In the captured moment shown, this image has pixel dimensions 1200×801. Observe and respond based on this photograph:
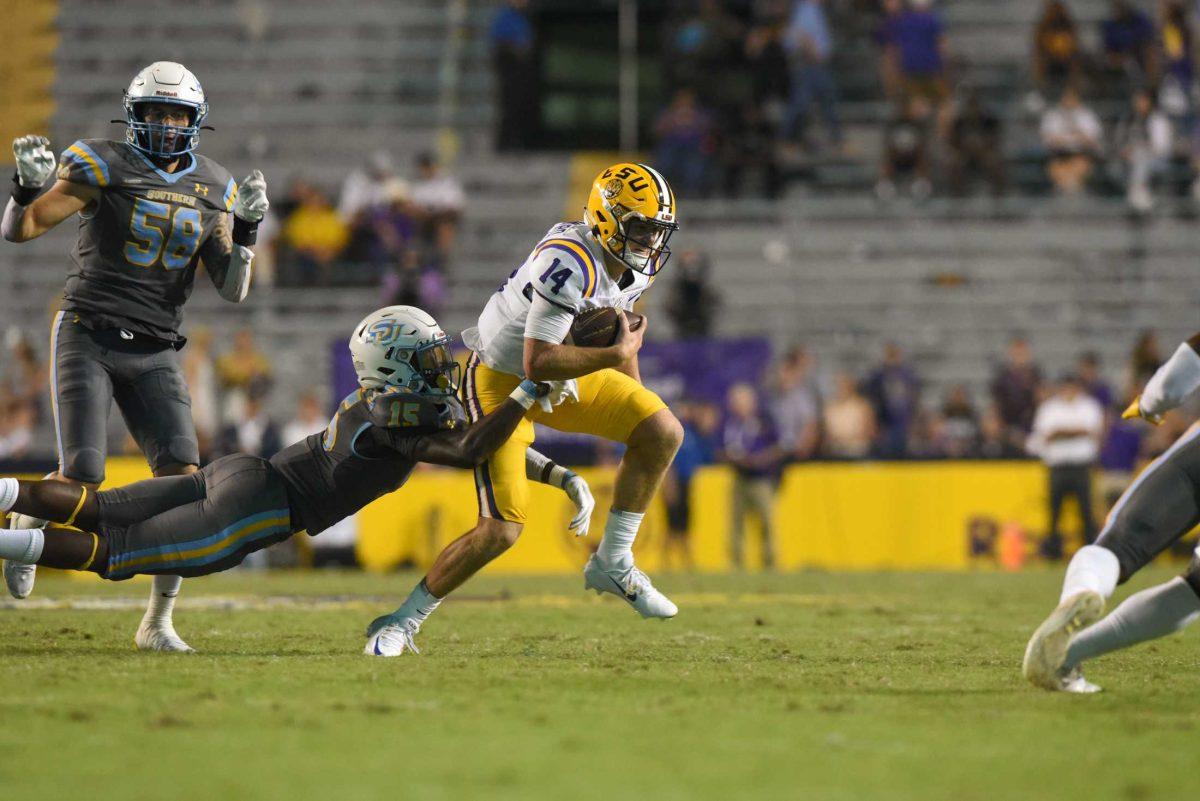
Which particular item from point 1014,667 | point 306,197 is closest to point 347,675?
point 1014,667

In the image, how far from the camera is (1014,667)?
645cm

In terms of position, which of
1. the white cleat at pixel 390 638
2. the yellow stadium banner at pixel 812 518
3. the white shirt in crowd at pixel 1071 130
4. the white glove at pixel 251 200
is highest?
the white shirt in crowd at pixel 1071 130

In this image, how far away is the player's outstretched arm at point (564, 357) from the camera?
6590mm

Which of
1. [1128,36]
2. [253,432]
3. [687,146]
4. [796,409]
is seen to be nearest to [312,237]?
[253,432]

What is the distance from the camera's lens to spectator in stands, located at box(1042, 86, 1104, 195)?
17.8m

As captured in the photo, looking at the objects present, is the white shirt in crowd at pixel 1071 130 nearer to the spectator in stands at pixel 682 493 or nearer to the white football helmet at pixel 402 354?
the spectator in stands at pixel 682 493

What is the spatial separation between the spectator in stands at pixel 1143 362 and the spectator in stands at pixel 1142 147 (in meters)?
2.45

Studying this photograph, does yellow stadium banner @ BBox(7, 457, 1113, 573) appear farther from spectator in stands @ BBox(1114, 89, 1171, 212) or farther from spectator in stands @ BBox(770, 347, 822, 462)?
spectator in stands @ BBox(1114, 89, 1171, 212)

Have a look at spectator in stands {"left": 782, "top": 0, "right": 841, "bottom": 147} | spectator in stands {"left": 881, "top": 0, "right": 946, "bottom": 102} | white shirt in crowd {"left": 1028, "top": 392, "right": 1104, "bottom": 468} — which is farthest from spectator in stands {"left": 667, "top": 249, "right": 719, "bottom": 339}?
spectator in stands {"left": 881, "top": 0, "right": 946, "bottom": 102}

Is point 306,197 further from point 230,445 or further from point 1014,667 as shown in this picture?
point 1014,667

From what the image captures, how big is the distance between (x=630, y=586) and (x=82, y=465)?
7.59 feet

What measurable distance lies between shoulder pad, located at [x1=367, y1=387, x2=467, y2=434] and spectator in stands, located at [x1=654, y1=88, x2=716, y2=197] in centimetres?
1151

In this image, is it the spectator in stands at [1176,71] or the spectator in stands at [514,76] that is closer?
the spectator in stands at [1176,71]

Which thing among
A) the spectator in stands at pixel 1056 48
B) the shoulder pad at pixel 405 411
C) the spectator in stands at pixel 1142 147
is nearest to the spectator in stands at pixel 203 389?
the shoulder pad at pixel 405 411
